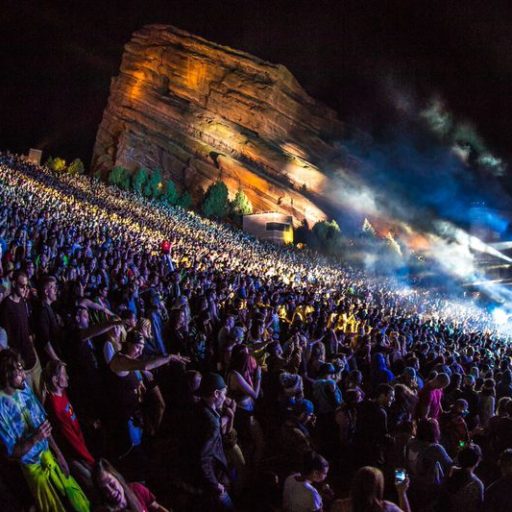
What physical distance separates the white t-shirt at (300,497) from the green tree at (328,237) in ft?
200

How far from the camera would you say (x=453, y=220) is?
75625 mm

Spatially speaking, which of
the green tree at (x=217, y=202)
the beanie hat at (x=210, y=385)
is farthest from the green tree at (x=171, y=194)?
the beanie hat at (x=210, y=385)

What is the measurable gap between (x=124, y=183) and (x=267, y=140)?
74.0 feet

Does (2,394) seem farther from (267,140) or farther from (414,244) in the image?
(267,140)

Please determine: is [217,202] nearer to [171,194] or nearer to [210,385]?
[171,194]

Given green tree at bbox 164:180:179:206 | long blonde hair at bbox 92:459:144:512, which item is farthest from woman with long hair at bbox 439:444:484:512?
green tree at bbox 164:180:179:206

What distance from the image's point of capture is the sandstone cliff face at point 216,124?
244 feet

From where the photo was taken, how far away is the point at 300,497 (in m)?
3.77

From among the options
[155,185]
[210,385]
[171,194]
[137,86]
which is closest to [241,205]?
[171,194]

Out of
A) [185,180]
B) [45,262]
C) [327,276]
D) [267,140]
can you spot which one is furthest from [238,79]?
[45,262]

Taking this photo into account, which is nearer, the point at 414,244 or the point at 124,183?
the point at 414,244

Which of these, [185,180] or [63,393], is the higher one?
[185,180]

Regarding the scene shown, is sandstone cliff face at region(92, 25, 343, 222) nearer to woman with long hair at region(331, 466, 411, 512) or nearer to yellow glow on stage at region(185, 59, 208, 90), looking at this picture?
yellow glow on stage at region(185, 59, 208, 90)

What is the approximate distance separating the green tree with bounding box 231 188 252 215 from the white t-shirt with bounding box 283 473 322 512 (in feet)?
216
